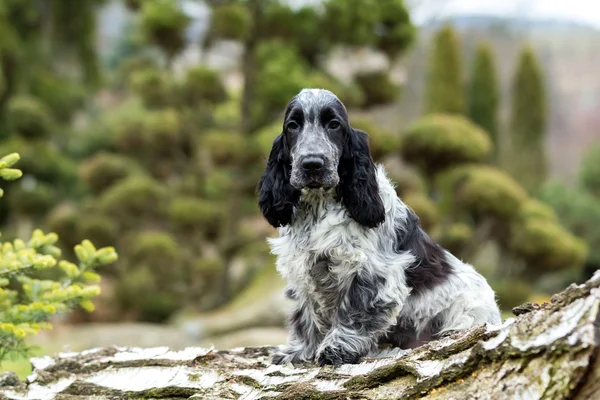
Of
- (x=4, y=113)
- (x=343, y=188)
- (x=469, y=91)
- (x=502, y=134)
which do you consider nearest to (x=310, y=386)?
(x=343, y=188)

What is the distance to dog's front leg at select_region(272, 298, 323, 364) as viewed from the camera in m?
4.57

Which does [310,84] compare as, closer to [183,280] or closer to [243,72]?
[243,72]

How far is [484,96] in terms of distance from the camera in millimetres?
25594

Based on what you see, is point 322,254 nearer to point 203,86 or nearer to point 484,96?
point 203,86

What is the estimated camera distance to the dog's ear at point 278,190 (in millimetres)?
4383

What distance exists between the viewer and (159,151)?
16.9 m

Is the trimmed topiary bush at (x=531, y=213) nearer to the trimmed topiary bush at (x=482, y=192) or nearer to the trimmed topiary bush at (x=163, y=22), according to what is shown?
the trimmed topiary bush at (x=482, y=192)

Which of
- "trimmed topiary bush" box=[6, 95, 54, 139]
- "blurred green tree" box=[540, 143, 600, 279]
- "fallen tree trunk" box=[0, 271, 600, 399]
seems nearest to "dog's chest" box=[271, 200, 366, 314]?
"fallen tree trunk" box=[0, 271, 600, 399]

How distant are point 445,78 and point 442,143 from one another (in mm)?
7687

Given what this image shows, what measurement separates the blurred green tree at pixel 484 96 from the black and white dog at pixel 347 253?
21.6m

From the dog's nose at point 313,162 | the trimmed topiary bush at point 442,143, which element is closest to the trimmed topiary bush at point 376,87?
the trimmed topiary bush at point 442,143

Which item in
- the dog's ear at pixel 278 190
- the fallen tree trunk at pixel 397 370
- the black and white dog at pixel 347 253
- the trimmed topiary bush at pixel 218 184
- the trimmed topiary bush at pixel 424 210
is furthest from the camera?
the trimmed topiary bush at pixel 218 184

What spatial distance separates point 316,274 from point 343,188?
54 centimetres

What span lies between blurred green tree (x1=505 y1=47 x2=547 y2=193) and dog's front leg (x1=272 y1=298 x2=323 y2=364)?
71.9 feet
